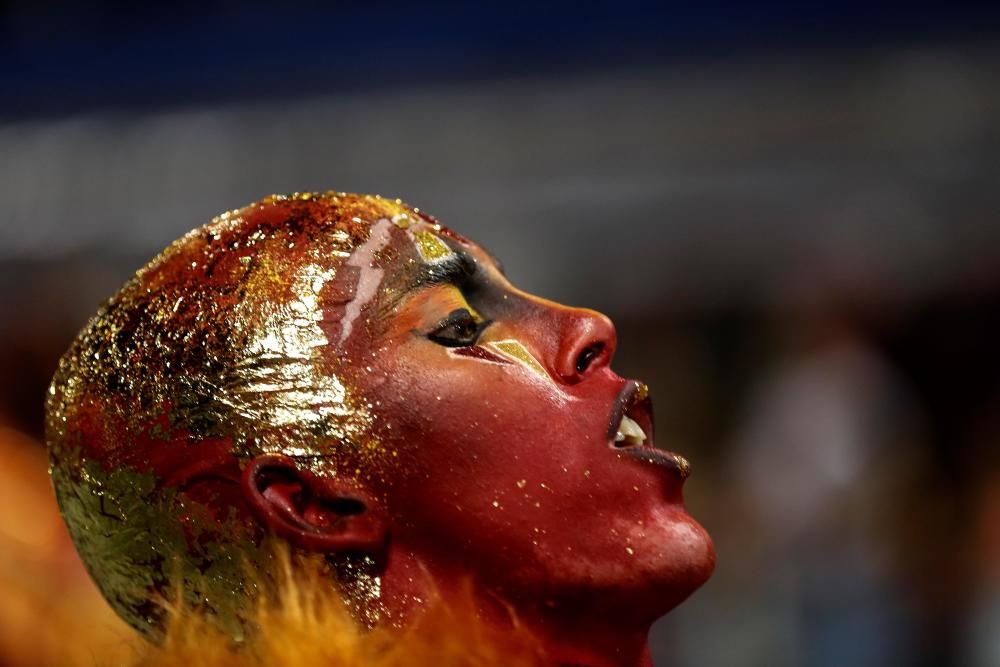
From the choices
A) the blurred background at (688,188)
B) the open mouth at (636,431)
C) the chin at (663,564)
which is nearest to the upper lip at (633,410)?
the open mouth at (636,431)

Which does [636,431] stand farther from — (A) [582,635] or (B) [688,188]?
(B) [688,188]

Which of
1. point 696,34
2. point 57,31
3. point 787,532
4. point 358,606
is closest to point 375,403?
point 358,606

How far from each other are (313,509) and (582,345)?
14.4 inches

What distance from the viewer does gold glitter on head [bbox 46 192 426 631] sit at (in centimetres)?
139

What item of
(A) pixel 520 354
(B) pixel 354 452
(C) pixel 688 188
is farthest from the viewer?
(C) pixel 688 188

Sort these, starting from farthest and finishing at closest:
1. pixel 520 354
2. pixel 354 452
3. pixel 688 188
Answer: pixel 688 188 < pixel 520 354 < pixel 354 452

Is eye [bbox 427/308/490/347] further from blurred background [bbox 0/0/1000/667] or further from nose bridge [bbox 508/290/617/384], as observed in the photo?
blurred background [bbox 0/0/1000/667]

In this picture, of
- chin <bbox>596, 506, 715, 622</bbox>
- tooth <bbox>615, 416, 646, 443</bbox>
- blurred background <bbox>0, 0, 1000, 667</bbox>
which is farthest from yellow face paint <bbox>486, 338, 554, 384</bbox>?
blurred background <bbox>0, 0, 1000, 667</bbox>

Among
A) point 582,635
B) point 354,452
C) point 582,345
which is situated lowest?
point 582,635

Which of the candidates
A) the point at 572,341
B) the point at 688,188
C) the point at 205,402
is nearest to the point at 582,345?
the point at 572,341

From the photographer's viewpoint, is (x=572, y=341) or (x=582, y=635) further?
(x=572, y=341)

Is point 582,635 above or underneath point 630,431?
underneath

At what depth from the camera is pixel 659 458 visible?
145 centimetres

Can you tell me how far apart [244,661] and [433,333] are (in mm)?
408
